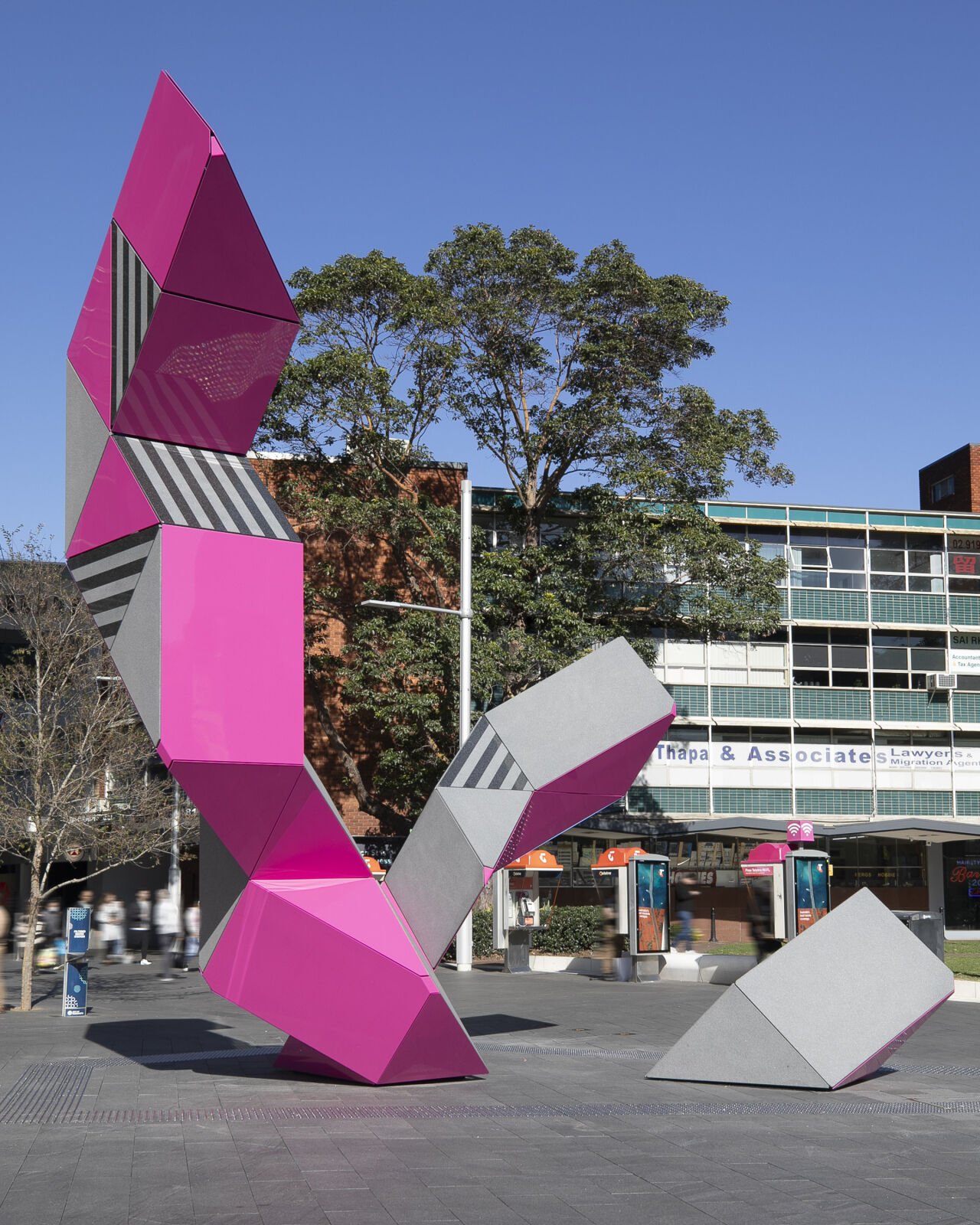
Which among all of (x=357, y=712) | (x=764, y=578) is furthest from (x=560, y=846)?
(x=764, y=578)

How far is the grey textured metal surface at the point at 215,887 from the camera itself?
35.0ft

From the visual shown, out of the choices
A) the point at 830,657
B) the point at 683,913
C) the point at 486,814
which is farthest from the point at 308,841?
the point at 830,657

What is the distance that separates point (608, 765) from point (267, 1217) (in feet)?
18.8

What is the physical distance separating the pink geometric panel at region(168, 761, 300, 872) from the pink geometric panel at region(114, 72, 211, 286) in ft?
11.6

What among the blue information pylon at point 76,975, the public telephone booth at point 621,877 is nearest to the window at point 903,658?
the public telephone booth at point 621,877

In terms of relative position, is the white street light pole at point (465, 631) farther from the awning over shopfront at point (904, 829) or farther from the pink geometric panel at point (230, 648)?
the pink geometric panel at point (230, 648)

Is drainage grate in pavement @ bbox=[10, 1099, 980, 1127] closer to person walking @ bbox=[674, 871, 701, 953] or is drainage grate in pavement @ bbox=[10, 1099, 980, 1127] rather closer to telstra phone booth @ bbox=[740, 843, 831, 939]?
telstra phone booth @ bbox=[740, 843, 831, 939]

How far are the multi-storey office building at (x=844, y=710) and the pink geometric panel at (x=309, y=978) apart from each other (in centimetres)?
2630

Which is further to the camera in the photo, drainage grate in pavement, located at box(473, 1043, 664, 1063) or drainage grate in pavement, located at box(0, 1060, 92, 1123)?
drainage grate in pavement, located at box(473, 1043, 664, 1063)

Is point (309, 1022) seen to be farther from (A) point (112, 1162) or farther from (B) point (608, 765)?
(B) point (608, 765)

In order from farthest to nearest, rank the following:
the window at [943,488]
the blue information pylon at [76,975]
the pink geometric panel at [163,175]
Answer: the window at [943,488]
the blue information pylon at [76,975]
the pink geometric panel at [163,175]

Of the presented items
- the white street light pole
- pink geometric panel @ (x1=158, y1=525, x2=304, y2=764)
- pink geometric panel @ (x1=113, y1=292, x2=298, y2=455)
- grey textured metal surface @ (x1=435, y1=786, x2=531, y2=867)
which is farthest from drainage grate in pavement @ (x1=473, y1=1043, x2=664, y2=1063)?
the white street light pole

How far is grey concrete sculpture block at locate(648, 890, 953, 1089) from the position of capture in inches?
439

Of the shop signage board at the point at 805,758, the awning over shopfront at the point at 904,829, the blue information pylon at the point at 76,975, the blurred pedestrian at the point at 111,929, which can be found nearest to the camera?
the blue information pylon at the point at 76,975
